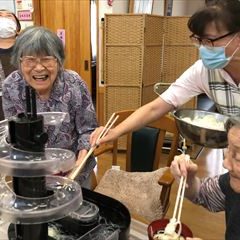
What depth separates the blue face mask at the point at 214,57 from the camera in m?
1.39

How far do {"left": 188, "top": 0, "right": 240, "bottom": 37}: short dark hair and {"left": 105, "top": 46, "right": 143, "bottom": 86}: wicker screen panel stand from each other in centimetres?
217

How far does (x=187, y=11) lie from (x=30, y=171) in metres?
6.22

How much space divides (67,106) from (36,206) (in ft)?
2.96

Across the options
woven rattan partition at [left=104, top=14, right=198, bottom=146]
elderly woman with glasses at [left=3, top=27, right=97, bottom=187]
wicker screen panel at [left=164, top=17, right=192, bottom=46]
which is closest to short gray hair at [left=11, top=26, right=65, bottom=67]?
elderly woman with glasses at [left=3, top=27, right=97, bottom=187]

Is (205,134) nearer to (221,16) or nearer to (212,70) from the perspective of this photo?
(212,70)

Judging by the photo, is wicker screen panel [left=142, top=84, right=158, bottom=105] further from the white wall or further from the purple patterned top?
the purple patterned top

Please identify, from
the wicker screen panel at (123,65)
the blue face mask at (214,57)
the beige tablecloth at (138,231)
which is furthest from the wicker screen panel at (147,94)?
the beige tablecloth at (138,231)

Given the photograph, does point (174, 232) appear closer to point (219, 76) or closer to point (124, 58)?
point (219, 76)

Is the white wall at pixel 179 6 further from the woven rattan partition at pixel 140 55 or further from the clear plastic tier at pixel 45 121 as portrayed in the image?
the clear plastic tier at pixel 45 121

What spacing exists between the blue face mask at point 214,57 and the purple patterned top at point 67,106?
0.55 metres

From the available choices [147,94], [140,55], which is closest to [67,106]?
[140,55]

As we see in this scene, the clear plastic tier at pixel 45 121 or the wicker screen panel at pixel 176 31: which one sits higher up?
the wicker screen panel at pixel 176 31

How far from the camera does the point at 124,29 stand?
11.5 ft

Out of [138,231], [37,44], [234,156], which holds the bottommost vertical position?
[138,231]
